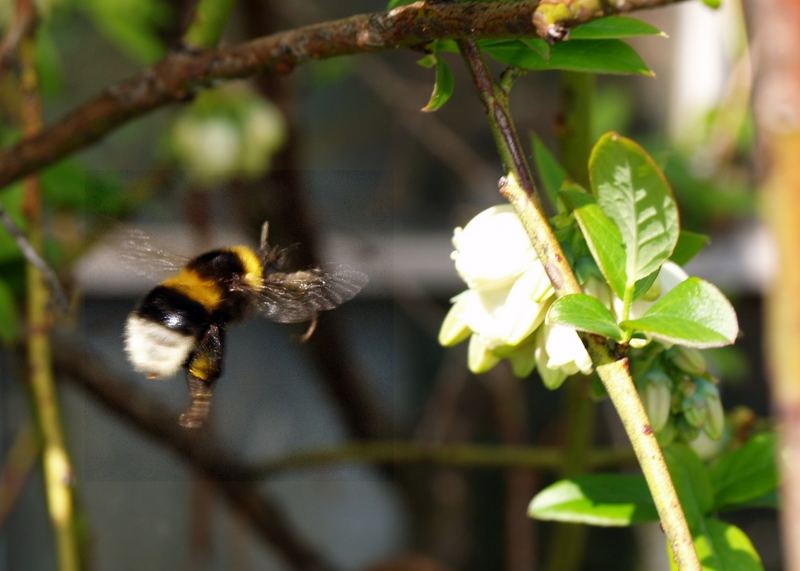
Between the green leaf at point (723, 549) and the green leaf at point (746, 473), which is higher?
the green leaf at point (746, 473)

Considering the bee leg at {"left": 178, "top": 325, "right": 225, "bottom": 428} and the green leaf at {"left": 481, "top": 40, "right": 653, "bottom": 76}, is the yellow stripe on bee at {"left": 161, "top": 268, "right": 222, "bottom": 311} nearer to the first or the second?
the bee leg at {"left": 178, "top": 325, "right": 225, "bottom": 428}

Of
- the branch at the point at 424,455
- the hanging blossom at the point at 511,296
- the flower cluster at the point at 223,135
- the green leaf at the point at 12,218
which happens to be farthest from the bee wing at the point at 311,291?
the flower cluster at the point at 223,135

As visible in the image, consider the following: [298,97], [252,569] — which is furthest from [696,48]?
[252,569]

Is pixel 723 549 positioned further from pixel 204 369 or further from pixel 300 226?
pixel 300 226

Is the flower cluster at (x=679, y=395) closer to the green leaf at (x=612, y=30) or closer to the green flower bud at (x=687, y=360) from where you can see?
the green flower bud at (x=687, y=360)

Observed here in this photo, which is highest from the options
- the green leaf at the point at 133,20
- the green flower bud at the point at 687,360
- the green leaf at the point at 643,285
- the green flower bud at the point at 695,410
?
the green leaf at the point at 133,20

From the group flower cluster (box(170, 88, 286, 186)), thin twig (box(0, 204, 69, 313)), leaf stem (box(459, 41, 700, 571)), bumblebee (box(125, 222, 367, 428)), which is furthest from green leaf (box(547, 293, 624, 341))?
flower cluster (box(170, 88, 286, 186))

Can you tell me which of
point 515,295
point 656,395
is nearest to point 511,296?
point 515,295
